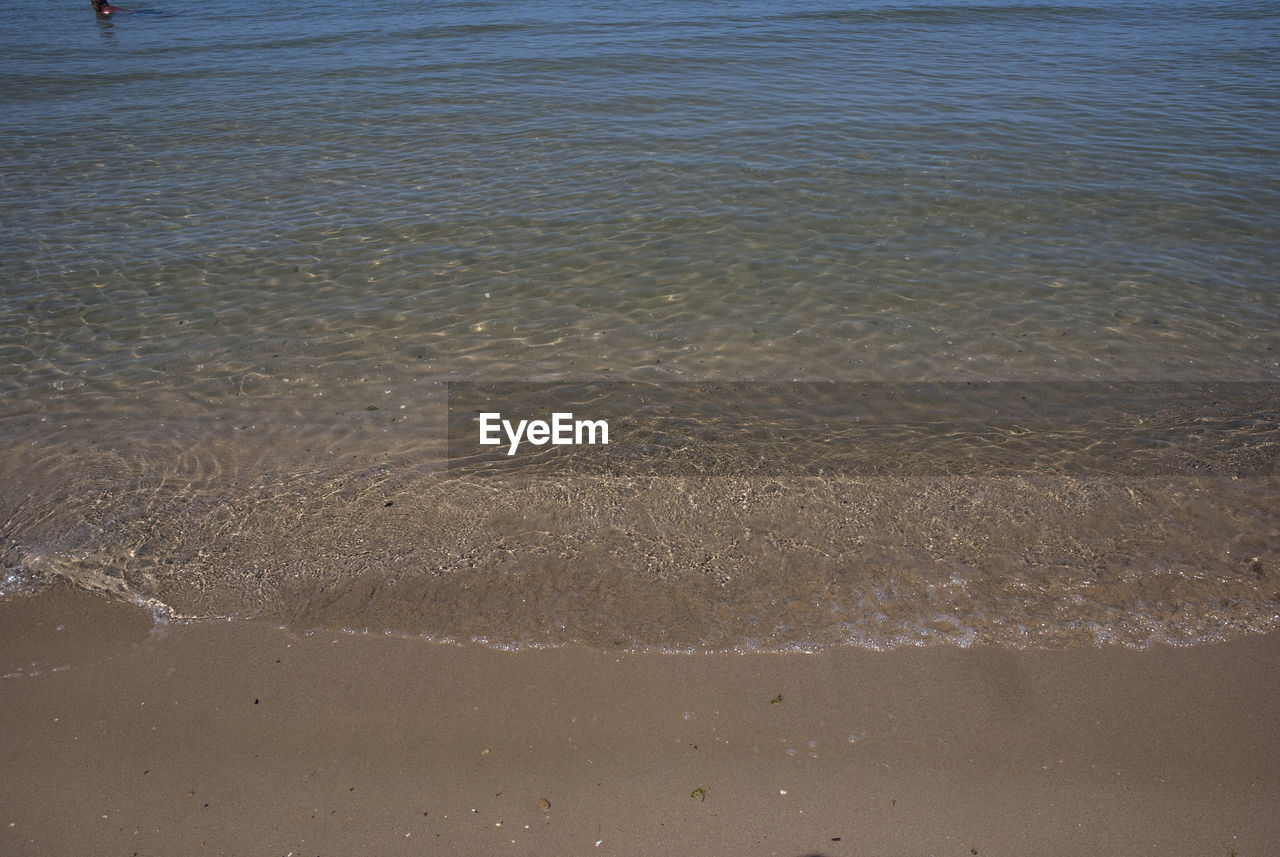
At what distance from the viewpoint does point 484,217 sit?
915 centimetres

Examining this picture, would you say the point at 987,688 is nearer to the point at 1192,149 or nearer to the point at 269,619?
the point at 269,619

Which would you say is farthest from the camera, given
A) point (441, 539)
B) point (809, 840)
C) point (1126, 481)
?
point (1126, 481)

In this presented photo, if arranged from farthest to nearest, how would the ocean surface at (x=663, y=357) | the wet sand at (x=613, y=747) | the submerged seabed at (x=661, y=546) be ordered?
1. the ocean surface at (x=663, y=357)
2. the submerged seabed at (x=661, y=546)
3. the wet sand at (x=613, y=747)

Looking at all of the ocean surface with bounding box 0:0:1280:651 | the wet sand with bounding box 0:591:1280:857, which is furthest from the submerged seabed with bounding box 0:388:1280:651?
the wet sand with bounding box 0:591:1280:857

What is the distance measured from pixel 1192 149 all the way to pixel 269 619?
38.1 feet

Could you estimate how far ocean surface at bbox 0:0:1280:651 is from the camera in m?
4.32

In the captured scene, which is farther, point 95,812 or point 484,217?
point 484,217

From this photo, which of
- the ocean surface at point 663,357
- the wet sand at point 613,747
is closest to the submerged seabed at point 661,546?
the ocean surface at point 663,357

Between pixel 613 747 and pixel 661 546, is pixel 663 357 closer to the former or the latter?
pixel 661 546

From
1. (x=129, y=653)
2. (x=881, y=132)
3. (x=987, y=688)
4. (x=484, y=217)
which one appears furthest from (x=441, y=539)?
(x=881, y=132)

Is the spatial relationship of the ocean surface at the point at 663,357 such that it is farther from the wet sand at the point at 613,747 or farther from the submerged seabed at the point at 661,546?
the wet sand at the point at 613,747

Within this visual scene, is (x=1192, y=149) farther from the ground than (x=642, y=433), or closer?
farther from the ground

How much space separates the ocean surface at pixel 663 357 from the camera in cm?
432

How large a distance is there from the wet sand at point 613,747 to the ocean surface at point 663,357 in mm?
224
